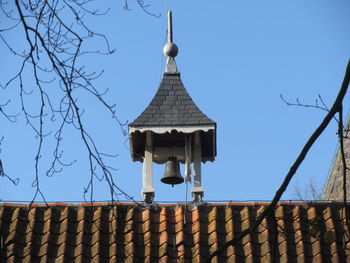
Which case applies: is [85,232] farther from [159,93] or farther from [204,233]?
[159,93]

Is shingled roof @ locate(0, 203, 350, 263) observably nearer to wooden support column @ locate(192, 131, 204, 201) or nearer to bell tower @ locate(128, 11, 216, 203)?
wooden support column @ locate(192, 131, 204, 201)

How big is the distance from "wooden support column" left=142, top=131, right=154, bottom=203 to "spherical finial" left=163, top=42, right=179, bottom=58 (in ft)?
5.77

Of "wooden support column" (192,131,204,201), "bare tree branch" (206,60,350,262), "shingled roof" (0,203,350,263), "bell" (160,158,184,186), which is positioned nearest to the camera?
"bare tree branch" (206,60,350,262)

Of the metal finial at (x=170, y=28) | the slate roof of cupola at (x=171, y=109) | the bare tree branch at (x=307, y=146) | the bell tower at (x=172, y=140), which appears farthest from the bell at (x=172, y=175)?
the bare tree branch at (x=307, y=146)

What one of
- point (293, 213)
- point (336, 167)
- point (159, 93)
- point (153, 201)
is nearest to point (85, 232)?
point (153, 201)

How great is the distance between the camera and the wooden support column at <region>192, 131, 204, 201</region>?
1097 centimetres

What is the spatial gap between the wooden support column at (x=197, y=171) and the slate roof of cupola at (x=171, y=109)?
0.28 metres

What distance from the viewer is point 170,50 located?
12.9 metres

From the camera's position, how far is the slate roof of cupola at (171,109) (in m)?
11.7

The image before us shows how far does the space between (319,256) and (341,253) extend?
0.96 ft

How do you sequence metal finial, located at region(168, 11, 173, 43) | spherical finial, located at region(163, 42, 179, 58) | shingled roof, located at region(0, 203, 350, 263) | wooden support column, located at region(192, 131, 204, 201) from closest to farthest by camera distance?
shingled roof, located at region(0, 203, 350, 263)
wooden support column, located at region(192, 131, 204, 201)
spherical finial, located at region(163, 42, 179, 58)
metal finial, located at region(168, 11, 173, 43)

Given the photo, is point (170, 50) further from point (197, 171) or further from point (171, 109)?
point (197, 171)

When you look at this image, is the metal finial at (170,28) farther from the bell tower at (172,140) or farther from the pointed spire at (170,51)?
the bell tower at (172,140)

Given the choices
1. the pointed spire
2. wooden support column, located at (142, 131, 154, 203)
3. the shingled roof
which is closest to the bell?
wooden support column, located at (142, 131, 154, 203)
